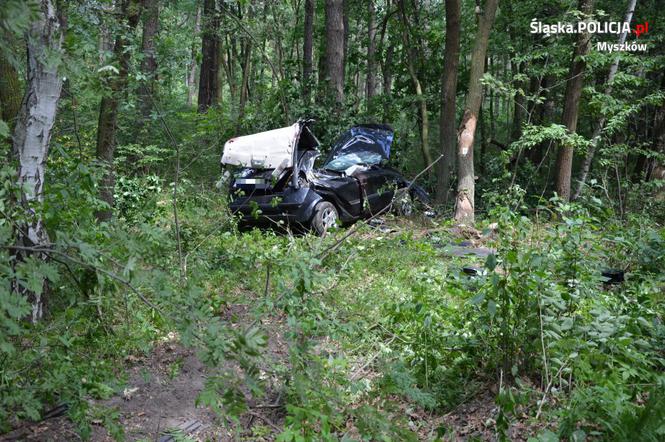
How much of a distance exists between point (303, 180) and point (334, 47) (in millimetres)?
6318

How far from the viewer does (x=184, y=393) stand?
5.12m

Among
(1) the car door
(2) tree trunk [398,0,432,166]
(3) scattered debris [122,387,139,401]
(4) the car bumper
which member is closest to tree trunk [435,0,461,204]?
(2) tree trunk [398,0,432,166]

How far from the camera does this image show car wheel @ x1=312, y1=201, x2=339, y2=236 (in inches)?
395

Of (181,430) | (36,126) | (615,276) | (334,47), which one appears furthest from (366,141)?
(181,430)

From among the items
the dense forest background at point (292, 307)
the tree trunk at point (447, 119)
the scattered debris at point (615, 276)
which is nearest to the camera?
the dense forest background at point (292, 307)

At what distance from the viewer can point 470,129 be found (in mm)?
11305

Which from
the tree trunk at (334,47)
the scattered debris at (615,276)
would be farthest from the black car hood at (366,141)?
the scattered debris at (615,276)

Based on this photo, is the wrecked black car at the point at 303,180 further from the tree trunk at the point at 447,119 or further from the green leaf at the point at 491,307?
the green leaf at the point at 491,307

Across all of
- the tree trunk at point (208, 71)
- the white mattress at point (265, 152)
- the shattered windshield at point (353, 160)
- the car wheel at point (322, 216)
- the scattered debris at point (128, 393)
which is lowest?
the scattered debris at point (128, 393)

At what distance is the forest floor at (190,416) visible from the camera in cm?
429

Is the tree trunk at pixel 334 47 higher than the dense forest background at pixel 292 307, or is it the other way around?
the tree trunk at pixel 334 47

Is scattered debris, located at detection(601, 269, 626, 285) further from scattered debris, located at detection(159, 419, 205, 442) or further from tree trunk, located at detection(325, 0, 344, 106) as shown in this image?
tree trunk, located at detection(325, 0, 344, 106)

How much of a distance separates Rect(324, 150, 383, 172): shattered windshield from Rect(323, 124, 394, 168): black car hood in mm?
77

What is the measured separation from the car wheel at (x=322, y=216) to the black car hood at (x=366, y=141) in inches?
69.7
